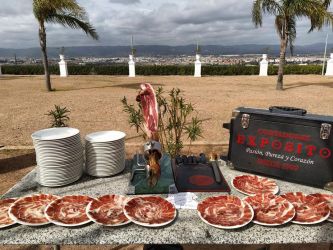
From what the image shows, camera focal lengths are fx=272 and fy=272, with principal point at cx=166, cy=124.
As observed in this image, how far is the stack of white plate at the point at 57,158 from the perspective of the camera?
6.43 feet

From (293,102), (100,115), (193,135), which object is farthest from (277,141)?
(293,102)

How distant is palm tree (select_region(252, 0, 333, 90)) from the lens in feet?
41.3

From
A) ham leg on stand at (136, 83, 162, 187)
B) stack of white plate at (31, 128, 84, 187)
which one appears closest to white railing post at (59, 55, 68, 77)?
stack of white plate at (31, 128, 84, 187)

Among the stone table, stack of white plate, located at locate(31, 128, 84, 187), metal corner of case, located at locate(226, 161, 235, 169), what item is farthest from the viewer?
metal corner of case, located at locate(226, 161, 235, 169)

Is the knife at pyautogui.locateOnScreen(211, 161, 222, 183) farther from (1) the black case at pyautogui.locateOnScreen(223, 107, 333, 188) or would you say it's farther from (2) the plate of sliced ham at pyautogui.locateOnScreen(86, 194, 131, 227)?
(2) the plate of sliced ham at pyautogui.locateOnScreen(86, 194, 131, 227)

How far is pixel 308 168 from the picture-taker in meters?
2.15

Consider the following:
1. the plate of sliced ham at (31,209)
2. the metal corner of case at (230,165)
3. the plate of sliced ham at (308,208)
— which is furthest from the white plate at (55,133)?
the plate of sliced ham at (308,208)

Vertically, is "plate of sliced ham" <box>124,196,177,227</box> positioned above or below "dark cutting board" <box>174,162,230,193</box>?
below

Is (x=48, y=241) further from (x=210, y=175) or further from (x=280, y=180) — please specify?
(x=280, y=180)

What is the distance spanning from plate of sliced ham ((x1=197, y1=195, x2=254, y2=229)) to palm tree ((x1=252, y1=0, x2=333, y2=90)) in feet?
44.7

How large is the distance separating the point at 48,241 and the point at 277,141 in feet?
5.95

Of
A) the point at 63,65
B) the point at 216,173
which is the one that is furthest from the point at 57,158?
the point at 63,65

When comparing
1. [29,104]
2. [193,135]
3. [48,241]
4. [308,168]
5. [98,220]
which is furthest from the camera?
[29,104]

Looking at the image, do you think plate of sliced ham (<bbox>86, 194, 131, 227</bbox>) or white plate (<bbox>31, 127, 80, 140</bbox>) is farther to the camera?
white plate (<bbox>31, 127, 80, 140</bbox>)
